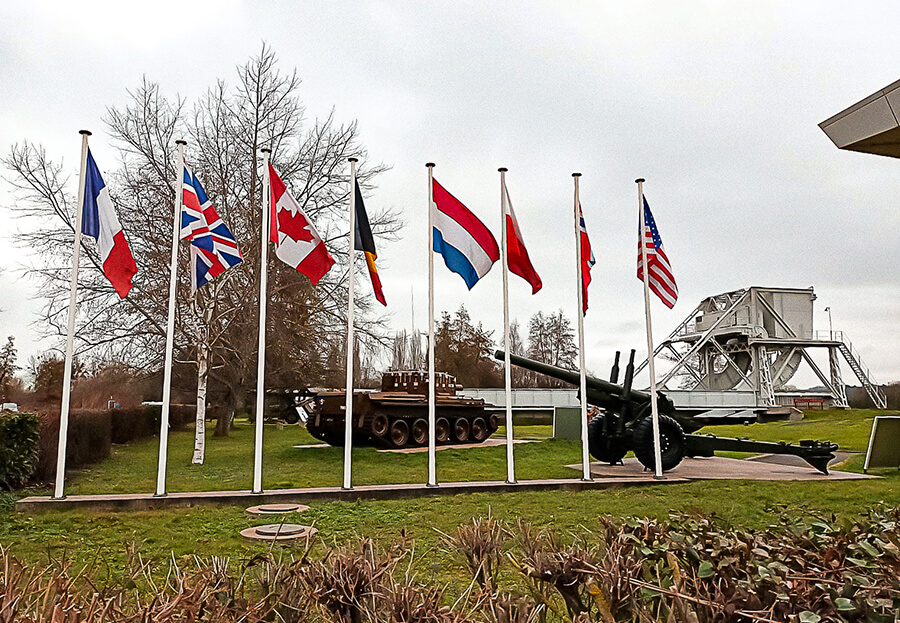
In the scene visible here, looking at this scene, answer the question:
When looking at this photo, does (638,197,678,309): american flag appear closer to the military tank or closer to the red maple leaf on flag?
the red maple leaf on flag

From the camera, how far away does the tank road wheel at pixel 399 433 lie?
626 inches

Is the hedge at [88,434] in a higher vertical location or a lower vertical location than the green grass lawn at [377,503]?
higher

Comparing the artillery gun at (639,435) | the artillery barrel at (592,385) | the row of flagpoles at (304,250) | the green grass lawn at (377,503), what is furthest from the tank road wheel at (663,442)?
the green grass lawn at (377,503)

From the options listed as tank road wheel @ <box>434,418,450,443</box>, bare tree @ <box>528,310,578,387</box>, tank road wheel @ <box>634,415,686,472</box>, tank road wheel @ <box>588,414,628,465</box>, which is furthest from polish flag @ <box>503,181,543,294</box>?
bare tree @ <box>528,310,578,387</box>

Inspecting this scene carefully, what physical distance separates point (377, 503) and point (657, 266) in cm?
569

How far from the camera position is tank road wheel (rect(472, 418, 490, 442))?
18484 mm

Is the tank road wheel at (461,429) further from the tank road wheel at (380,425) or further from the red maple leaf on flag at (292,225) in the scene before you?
the red maple leaf on flag at (292,225)

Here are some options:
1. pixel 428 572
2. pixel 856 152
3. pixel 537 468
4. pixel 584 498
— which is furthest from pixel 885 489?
pixel 428 572

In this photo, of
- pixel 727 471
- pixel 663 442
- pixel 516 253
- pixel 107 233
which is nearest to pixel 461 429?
pixel 663 442

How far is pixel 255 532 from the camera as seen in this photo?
719 centimetres

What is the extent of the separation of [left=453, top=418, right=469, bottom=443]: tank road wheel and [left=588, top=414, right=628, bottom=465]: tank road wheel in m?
4.77

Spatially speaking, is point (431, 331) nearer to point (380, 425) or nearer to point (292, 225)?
point (292, 225)

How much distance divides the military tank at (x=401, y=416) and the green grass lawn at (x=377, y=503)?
1.99 ft

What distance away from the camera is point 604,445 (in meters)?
13.4
